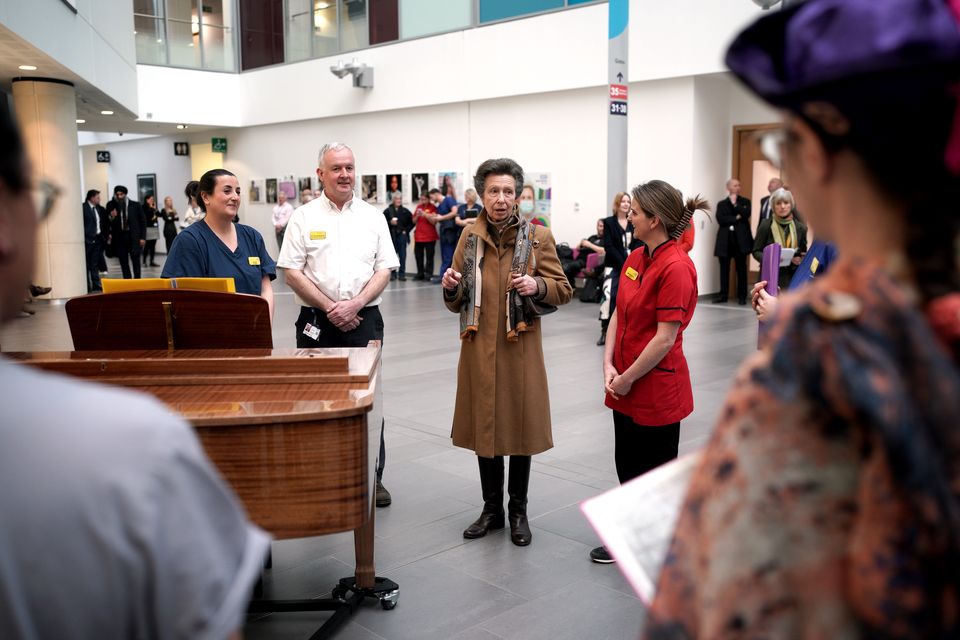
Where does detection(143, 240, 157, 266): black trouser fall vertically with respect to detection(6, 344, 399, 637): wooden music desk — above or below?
below

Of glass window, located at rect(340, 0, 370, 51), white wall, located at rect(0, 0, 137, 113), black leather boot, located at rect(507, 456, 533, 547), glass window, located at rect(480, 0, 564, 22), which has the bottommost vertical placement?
black leather boot, located at rect(507, 456, 533, 547)

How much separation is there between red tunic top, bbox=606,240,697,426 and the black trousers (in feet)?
0.20

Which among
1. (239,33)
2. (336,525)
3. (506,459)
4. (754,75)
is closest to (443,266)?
(239,33)

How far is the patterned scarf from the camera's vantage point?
392cm

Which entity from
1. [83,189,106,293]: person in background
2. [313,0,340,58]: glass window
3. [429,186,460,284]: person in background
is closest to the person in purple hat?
[429,186,460,284]: person in background

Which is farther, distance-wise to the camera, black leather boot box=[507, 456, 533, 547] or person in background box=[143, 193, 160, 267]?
person in background box=[143, 193, 160, 267]

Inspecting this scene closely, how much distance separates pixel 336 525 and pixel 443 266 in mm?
14892

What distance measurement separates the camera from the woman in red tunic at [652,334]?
3455 mm

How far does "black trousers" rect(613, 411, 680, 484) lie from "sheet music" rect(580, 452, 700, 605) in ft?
7.89

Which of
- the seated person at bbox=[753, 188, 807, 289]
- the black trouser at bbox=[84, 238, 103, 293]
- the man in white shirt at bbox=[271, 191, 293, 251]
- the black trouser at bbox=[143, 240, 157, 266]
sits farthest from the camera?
the black trouser at bbox=[143, 240, 157, 266]

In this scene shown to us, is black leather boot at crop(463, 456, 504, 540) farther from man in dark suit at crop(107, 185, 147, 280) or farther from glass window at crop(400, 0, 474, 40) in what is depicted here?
man in dark suit at crop(107, 185, 147, 280)

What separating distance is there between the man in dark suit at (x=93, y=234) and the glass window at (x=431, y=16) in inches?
270

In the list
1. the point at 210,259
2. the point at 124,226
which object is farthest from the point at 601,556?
the point at 124,226

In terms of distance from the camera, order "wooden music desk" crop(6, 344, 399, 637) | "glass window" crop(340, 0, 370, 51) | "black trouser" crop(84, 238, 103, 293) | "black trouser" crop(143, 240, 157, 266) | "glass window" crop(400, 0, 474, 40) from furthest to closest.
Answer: "black trouser" crop(143, 240, 157, 266) < "glass window" crop(340, 0, 370, 51) < "black trouser" crop(84, 238, 103, 293) < "glass window" crop(400, 0, 474, 40) < "wooden music desk" crop(6, 344, 399, 637)
